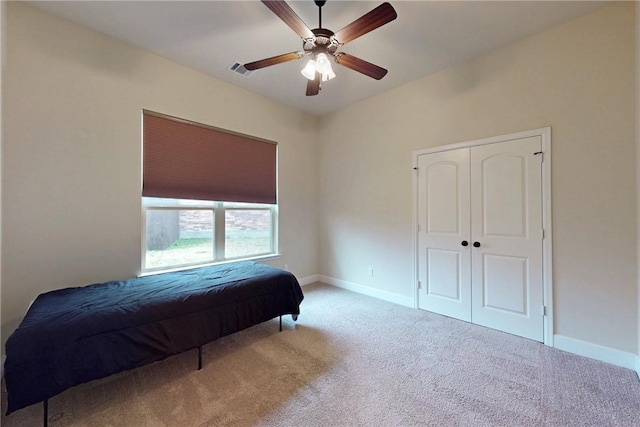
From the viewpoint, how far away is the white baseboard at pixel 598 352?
211 cm

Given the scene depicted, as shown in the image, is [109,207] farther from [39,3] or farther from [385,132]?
[385,132]

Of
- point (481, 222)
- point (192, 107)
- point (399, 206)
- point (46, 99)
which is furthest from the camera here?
point (399, 206)

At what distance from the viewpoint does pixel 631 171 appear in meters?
2.12

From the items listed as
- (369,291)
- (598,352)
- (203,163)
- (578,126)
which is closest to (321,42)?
(203,163)

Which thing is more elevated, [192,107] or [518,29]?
[518,29]

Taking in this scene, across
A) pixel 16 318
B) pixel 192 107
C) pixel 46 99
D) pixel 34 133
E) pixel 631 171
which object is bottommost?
pixel 16 318

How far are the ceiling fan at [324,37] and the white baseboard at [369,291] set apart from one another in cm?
278

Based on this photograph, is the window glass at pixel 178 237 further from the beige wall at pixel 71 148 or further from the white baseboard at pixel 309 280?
the white baseboard at pixel 309 280

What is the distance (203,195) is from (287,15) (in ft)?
7.35

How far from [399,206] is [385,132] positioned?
1.10 m

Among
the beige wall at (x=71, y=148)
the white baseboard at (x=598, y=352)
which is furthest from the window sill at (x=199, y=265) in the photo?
the white baseboard at (x=598, y=352)

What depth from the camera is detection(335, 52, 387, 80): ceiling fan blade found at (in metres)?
2.18

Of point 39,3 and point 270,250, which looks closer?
point 39,3

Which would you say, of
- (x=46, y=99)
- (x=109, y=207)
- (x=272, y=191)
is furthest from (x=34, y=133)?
(x=272, y=191)
